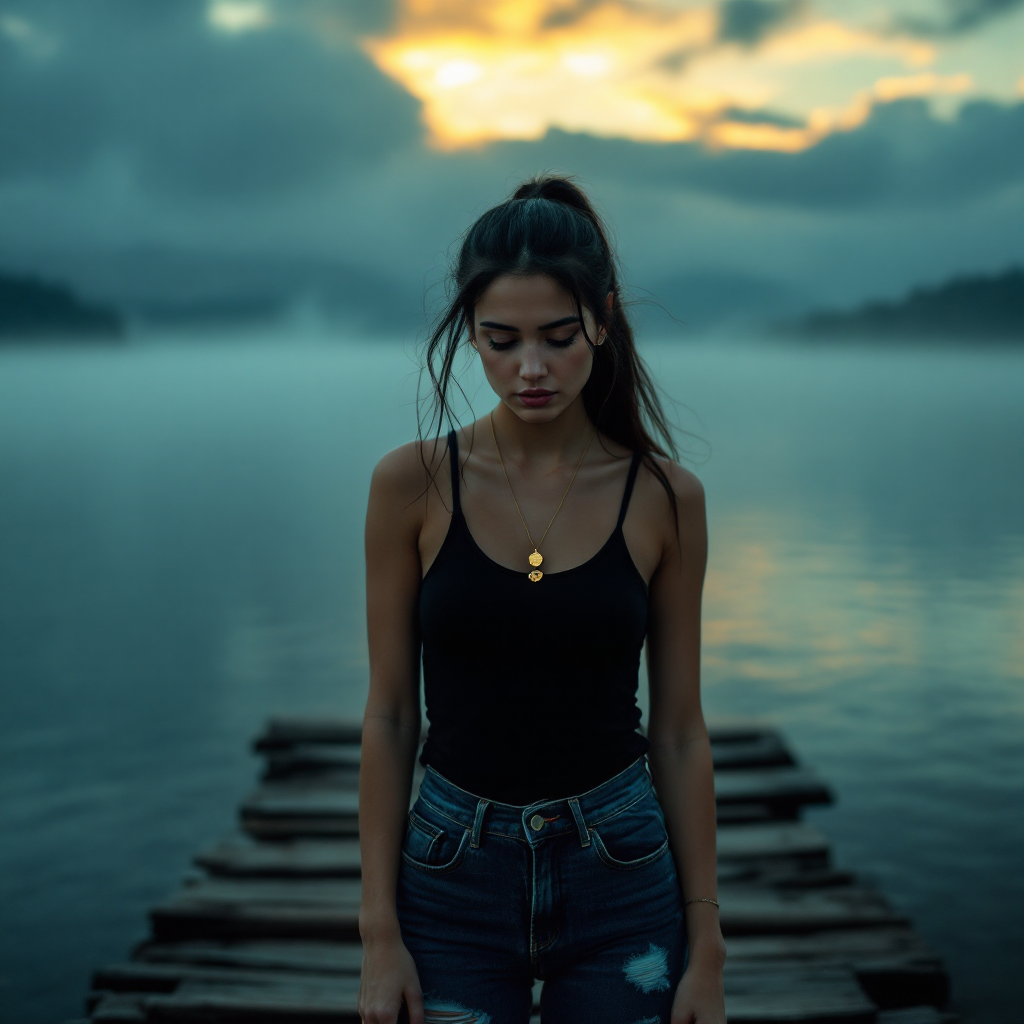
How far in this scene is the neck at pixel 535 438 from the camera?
230cm

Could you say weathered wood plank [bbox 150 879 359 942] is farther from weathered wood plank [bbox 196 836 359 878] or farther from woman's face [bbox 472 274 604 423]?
woman's face [bbox 472 274 604 423]

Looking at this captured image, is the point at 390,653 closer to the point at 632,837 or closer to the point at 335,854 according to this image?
the point at 632,837

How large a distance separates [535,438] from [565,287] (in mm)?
323

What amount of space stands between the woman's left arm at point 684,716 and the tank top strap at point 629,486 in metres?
0.07

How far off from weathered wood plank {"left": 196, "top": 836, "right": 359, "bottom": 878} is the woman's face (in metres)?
3.63

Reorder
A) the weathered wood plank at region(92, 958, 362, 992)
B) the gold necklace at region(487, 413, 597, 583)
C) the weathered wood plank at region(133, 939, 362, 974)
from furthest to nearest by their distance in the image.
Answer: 1. the weathered wood plank at region(133, 939, 362, 974)
2. the weathered wood plank at region(92, 958, 362, 992)
3. the gold necklace at region(487, 413, 597, 583)

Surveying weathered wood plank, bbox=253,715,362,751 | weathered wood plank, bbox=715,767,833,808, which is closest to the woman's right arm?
weathered wood plank, bbox=715,767,833,808

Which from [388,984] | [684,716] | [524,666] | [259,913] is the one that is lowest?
[259,913]

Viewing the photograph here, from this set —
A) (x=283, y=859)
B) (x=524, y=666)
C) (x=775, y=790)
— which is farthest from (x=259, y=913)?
(x=524, y=666)

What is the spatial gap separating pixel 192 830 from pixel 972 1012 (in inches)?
245

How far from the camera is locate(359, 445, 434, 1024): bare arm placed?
213 cm

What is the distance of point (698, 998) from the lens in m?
2.12

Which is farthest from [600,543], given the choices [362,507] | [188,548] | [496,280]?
[362,507]

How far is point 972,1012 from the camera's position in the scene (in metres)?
6.38
